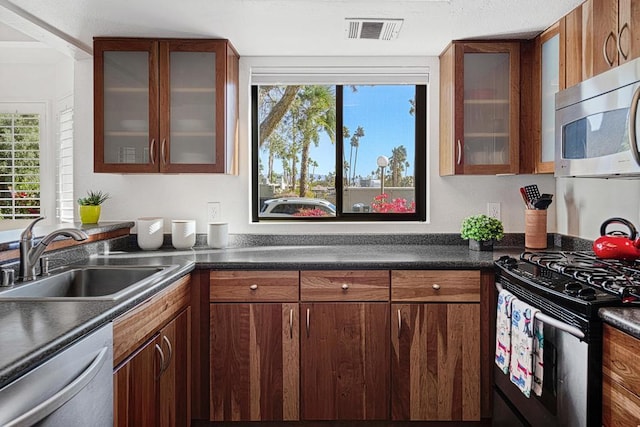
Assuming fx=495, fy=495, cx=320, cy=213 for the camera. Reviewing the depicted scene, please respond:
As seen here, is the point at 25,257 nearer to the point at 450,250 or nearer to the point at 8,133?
the point at 450,250

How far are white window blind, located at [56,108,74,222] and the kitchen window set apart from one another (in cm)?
131

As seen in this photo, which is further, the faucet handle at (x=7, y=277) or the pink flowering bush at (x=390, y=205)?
the pink flowering bush at (x=390, y=205)

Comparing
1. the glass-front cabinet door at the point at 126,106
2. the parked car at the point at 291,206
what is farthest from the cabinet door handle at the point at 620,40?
the glass-front cabinet door at the point at 126,106

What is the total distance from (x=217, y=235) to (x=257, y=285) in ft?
1.95

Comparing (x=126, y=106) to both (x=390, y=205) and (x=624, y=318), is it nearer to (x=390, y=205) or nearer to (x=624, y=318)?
(x=390, y=205)

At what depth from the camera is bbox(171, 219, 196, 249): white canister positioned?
282 cm

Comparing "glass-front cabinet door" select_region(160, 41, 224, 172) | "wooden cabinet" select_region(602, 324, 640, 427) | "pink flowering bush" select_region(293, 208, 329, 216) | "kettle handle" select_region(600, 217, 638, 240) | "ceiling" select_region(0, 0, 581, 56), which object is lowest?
"wooden cabinet" select_region(602, 324, 640, 427)

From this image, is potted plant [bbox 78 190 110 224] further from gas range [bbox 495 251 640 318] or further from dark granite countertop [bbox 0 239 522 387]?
gas range [bbox 495 251 640 318]

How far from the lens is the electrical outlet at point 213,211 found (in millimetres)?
3002

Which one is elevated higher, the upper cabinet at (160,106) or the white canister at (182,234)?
the upper cabinet at (160,106)

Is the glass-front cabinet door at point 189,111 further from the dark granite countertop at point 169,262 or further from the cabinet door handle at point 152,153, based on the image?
the dark granite countertop at point 169,262

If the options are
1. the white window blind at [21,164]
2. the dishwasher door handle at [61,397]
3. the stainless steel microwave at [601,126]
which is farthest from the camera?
the white window blind at [21,164]

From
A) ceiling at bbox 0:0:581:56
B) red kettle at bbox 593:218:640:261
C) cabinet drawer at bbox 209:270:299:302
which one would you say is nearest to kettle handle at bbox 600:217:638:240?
red kettle at bbox 593:218:640:261

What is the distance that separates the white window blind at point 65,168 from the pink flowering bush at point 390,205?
2.02 meters
